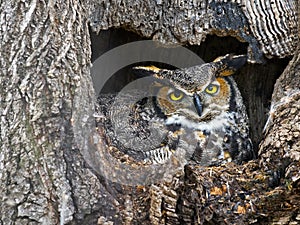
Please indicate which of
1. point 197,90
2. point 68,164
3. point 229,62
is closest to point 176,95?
point 197,90

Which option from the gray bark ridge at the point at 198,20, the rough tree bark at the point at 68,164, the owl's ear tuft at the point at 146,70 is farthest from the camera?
the owl's ear tuft at the point at 146,70

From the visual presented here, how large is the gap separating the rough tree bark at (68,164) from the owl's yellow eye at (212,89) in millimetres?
586

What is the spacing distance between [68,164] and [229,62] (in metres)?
1.10

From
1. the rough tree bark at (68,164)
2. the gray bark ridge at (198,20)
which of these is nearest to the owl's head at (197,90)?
the gray bark ridge at (198,20)

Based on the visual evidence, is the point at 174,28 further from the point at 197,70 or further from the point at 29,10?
the point at 29,10

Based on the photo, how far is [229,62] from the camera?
7.59ft

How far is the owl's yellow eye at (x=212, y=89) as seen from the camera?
2346mm

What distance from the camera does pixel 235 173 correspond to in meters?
1.82

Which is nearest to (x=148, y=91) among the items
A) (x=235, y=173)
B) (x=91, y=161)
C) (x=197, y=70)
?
(x=197, y=70)

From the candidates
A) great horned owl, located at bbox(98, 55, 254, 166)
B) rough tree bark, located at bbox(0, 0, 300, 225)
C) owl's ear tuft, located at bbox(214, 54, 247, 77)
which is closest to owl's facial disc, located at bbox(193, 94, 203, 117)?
great horned owl, located at bbox(98, 55, 254, 166)

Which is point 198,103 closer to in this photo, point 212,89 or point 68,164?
point 212,89

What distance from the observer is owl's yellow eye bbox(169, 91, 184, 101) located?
2321mm

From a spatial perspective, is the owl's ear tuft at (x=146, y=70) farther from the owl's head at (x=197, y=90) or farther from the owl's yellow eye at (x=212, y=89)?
the owl's yellow eye at (x=212, y=89)

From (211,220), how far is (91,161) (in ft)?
1.50
